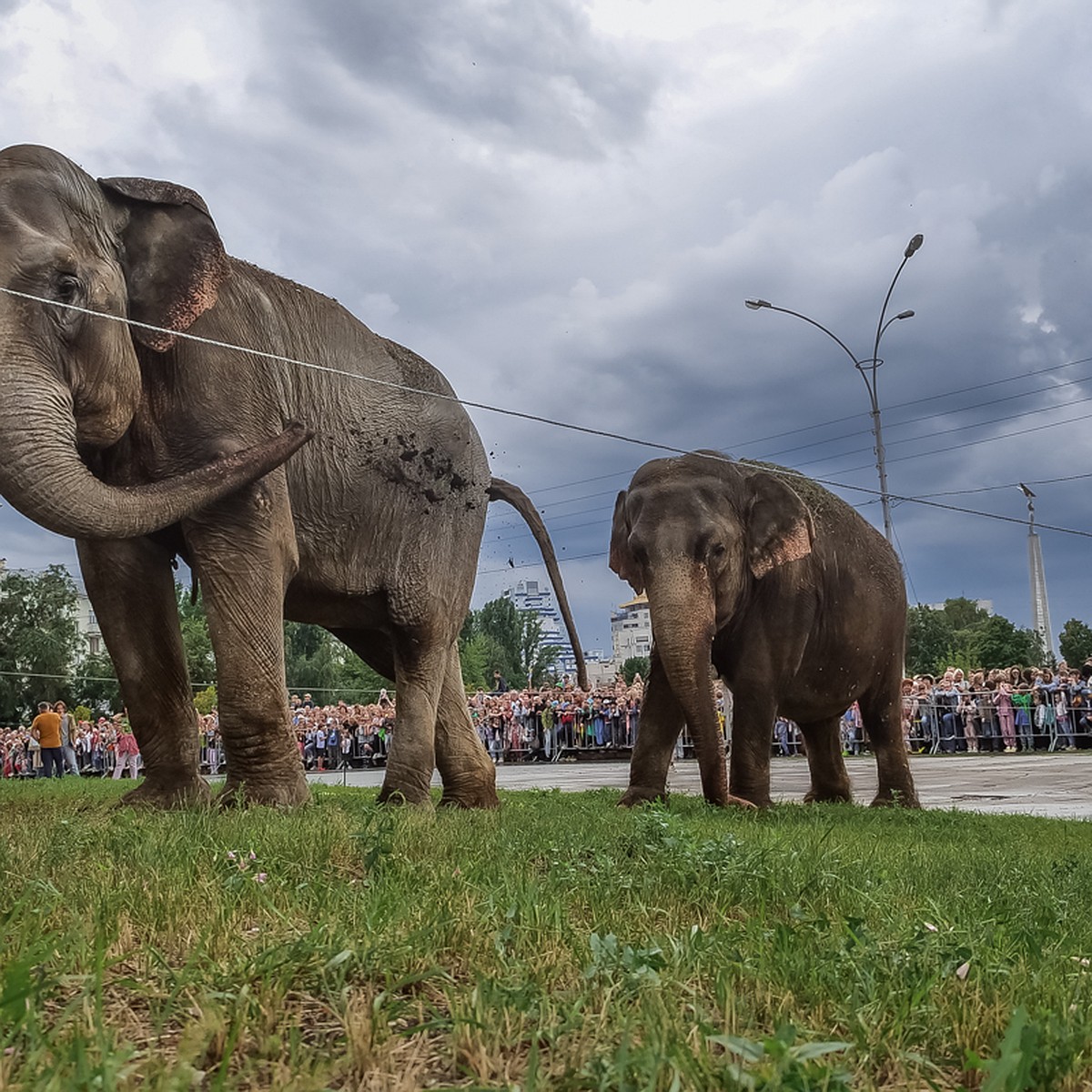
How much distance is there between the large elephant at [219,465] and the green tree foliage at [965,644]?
61498 millimetres

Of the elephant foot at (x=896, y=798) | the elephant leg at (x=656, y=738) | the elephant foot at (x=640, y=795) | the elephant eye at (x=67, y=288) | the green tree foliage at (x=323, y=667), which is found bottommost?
the elephant foot at (x=896, y=798)

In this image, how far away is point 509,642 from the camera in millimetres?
94375

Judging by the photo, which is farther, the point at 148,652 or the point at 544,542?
the point at 544,542

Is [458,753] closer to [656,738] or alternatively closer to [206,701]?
[656,738]

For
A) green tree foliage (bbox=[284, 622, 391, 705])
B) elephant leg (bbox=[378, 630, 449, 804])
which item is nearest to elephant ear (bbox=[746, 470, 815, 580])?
elephant leg (bbox=[378, 630, 449, 804])

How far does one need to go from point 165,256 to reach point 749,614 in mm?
5764

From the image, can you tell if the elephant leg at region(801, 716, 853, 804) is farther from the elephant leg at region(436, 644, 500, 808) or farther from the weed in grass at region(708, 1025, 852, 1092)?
the weed in grass at region(708, 1025, 852, 1092)

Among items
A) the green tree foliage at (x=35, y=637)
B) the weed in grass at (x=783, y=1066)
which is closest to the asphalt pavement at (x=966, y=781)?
the weed in grass at (x=783, y=1066)

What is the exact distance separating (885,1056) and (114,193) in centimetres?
557

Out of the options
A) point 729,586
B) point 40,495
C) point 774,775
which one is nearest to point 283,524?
point 40,495

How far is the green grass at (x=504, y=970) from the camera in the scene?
1.94m

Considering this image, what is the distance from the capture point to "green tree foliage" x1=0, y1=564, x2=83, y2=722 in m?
59.1

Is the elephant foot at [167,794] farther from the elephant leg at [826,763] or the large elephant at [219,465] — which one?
the elephant leg at [826,763]

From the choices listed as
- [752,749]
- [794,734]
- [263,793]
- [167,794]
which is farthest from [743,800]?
[794,734]
